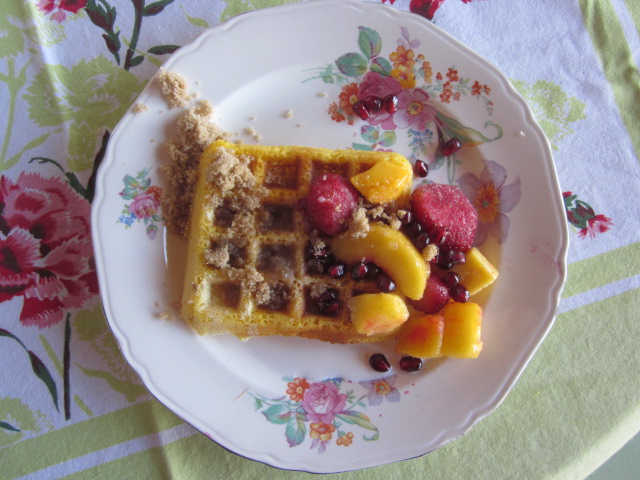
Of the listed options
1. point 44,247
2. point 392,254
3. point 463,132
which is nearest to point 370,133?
point 463,132

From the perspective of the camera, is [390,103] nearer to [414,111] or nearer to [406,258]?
[414,111]

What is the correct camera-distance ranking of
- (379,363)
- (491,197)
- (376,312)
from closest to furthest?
(376,312)
(379,363)
(491,197)

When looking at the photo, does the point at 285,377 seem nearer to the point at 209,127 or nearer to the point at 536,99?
the point at 209,127

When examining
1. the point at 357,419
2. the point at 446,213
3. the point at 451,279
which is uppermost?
the point at 446,213

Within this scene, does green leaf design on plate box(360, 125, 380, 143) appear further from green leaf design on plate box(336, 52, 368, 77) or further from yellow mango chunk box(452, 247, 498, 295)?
yellow mango chunk box(452, 247, 498, 295)

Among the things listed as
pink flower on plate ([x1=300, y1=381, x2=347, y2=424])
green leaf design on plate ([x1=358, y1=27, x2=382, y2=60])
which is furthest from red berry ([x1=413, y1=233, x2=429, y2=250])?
green leaf design on plate ([x1=358, y1=27, x2=382, y2=60])

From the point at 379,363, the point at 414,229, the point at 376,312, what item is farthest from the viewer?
the point at 379,363

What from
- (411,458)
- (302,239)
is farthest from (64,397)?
(411,458)
